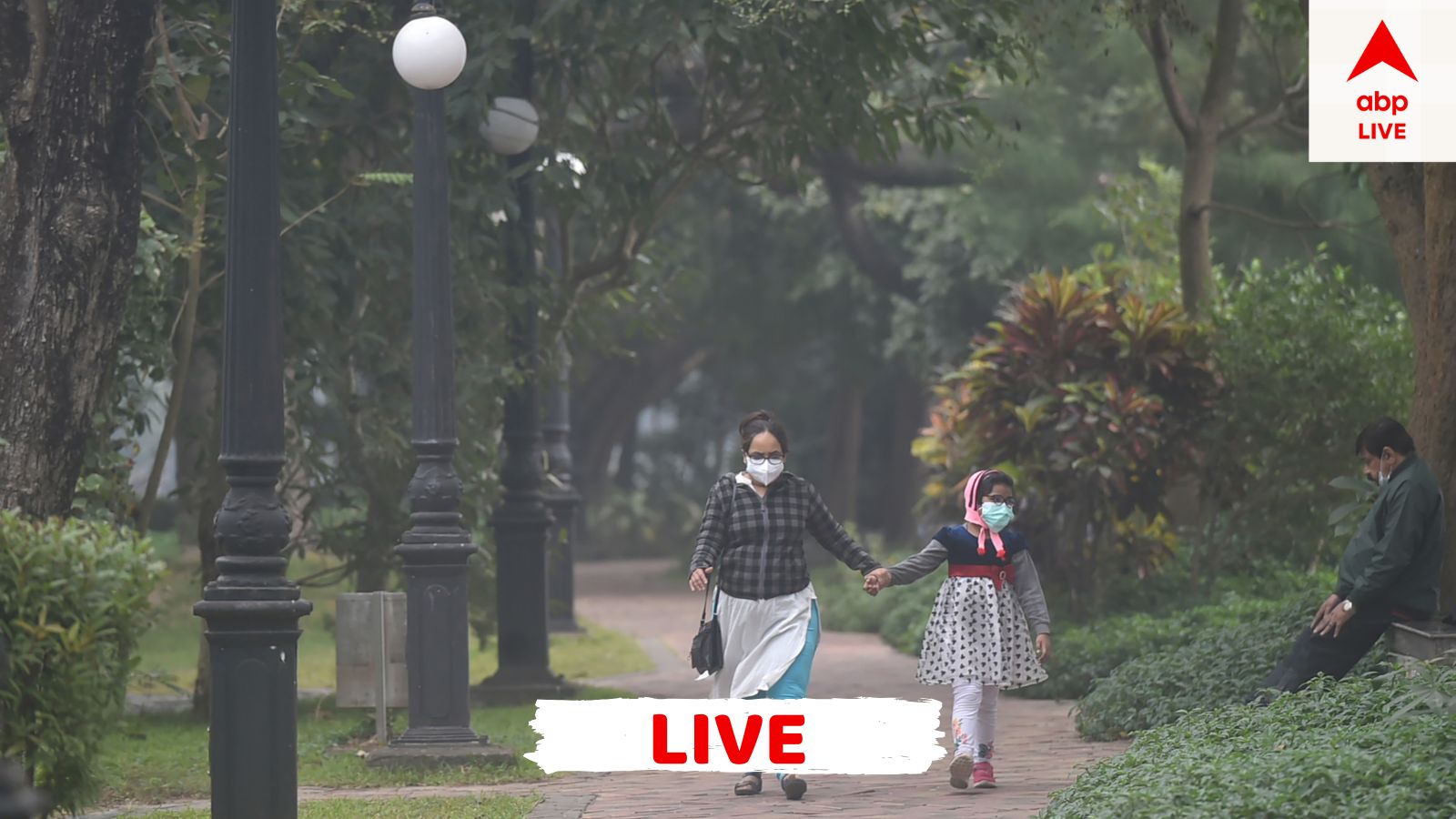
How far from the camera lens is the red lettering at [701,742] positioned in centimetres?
1031

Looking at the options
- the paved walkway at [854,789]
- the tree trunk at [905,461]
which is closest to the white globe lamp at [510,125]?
the paved walkway at [854,789]

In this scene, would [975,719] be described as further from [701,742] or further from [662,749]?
[662,749]

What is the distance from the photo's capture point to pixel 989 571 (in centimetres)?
987

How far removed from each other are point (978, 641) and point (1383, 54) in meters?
4.84

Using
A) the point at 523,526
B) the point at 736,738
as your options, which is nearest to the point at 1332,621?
the point at 736,738

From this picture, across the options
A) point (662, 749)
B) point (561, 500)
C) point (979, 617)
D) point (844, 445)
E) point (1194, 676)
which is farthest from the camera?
point (844, 445)

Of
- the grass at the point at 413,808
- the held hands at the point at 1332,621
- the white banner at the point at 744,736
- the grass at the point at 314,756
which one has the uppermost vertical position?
the held hands at the point at 1332,621

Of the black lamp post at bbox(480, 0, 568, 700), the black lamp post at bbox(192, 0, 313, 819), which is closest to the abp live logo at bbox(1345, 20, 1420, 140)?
the black lamp post at bbox(480, 0, 568, 700)

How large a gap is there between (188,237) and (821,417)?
34238 mm

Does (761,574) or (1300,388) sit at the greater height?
(1300,388)

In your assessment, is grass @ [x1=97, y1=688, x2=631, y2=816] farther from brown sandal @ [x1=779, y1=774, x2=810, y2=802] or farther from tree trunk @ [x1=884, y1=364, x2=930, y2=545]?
tree trunk @ [x1=884, y1=364, x2=930, y2=545]

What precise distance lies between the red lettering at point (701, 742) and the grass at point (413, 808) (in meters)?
0.99

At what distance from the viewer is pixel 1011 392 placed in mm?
16703

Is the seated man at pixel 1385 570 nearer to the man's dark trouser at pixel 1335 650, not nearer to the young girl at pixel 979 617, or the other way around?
the man's dark trouser at pixel 1335 650
